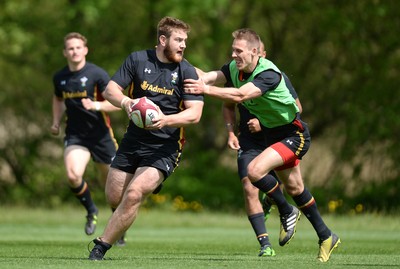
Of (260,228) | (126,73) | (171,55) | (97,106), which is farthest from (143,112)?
(97,106)

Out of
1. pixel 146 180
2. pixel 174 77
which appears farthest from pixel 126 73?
pixel 146 180

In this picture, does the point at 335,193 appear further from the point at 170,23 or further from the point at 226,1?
the point at 170,23

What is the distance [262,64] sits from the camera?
34.7ft

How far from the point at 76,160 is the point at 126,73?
451 cm

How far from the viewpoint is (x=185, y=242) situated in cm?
1448


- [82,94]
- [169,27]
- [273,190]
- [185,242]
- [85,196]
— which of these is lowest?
[185,242]

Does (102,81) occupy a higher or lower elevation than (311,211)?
higher

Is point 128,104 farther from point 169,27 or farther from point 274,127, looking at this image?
point 274,127

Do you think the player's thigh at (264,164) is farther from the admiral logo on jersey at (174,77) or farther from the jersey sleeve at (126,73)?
the jersey sleeve at (126,73)

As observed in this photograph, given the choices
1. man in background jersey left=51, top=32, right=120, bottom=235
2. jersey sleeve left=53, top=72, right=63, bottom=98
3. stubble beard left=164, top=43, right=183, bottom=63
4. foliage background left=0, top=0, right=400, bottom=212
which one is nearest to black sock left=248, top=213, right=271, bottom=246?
stubble beard left=164, top=43, right=183, bottom=63

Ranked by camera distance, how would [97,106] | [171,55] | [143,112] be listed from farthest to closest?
[97,106]
[171,55]
[143,112]

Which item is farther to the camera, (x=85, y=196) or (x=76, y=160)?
(x=85, y=196)

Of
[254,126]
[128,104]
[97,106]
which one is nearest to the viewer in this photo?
[128,104]

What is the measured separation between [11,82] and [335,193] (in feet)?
26.9
